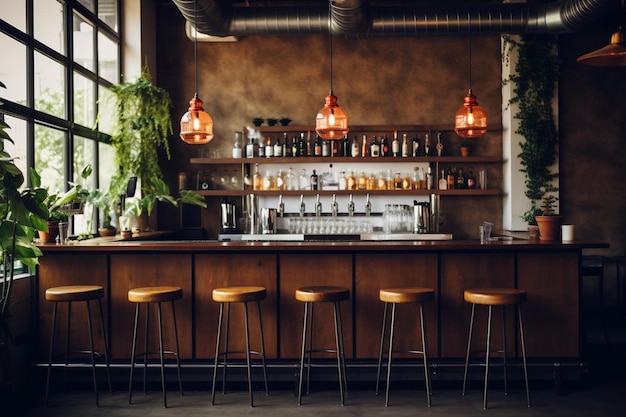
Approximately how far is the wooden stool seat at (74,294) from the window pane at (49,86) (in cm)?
176

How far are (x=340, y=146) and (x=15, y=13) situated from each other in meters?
3.97

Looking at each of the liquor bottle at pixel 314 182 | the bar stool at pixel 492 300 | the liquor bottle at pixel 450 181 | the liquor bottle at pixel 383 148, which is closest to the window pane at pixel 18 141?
the liquor bottle at pixel 314 182

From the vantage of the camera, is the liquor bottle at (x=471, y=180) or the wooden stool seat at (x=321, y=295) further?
the liquor bottle at (x=471, y=180)

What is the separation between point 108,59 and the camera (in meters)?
7.17

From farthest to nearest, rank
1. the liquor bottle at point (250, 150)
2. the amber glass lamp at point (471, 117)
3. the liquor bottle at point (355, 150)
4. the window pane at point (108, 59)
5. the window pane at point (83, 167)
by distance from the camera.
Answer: the liquor bottle at point (250, 150) < the liquor bottle at point (355, 150) < the window pane at point (108, 59) < the window pane at point (83, 167) < the amber glass lamp at point (471, 117)

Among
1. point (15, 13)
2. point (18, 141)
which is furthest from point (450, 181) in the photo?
point (15, 13)

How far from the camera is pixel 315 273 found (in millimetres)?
4785

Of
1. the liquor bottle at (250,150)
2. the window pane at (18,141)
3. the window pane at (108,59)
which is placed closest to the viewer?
the window pane at (18,141)

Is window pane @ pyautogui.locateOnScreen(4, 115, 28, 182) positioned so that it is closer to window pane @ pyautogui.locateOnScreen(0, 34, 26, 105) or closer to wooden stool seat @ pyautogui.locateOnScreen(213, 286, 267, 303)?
window pane @ pyautogui.locateOnScreen(0, 34, 26, 105)

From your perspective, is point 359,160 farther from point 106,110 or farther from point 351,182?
point 106,110

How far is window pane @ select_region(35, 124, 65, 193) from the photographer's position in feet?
17.5

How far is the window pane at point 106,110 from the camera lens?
671 centimetres

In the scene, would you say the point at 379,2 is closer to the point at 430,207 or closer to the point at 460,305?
the point at 430,207

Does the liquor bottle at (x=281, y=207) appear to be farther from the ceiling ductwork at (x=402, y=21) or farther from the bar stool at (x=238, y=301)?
the bar stool at (x=238, y=301)
